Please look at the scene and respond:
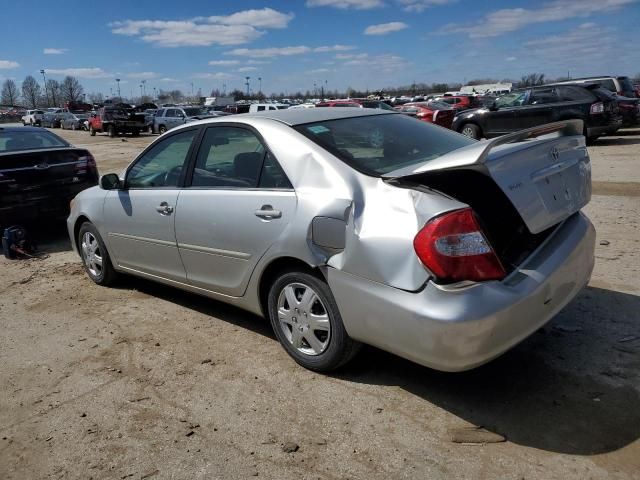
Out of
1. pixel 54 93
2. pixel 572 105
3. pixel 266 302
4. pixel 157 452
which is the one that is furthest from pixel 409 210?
pixel 54 93

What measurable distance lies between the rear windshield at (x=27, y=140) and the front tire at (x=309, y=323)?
5520mm

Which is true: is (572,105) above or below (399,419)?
above

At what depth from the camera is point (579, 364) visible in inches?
133

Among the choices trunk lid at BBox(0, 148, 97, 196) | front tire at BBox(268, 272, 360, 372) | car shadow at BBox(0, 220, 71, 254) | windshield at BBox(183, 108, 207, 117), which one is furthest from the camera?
windshield at BBox(183, 108, 207, 117)

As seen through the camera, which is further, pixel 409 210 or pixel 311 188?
pixel 311 188

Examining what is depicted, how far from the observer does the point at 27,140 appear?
759 cm

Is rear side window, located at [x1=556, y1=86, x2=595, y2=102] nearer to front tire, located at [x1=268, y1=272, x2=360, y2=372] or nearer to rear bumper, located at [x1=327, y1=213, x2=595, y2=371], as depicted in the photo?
rear bumper, located at [x1=327, y1=213, x2=595, y2=371]

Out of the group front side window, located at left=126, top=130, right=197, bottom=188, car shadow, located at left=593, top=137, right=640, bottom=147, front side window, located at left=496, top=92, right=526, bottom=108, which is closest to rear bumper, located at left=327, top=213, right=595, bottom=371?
front side window, located at left=126, top=130, right=197, bottom=188

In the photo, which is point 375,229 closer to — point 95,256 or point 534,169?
point 534,169

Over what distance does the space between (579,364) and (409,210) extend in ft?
5.09

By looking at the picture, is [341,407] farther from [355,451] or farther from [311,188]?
[311,188]

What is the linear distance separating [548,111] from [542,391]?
13.7m

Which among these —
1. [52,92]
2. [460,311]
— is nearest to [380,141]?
[460,311]

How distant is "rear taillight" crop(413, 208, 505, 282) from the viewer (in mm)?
2652
